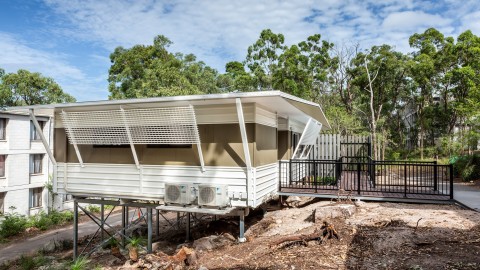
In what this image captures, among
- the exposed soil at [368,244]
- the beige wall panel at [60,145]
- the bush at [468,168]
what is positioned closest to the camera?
the exposed soil at [368,244]

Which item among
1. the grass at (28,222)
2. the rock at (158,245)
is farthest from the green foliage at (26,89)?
the rock at (158,245)

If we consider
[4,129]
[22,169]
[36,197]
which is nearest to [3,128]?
[4,129]

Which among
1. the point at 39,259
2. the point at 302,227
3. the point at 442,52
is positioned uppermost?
the point at 442,52

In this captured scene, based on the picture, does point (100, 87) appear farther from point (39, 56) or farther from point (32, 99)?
point (39, 56)

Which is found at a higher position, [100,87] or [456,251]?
[100,87]

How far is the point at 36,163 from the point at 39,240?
282 inches

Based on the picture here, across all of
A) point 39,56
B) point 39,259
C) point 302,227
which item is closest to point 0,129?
point 39,56

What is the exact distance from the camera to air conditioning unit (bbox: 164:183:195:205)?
7707 millimetres

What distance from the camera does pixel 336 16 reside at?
971 inches

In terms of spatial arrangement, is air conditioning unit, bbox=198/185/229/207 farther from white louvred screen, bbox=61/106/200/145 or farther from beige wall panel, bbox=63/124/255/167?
white louvred screen, bbox=61/106/200/145

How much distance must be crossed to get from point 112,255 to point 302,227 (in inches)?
226

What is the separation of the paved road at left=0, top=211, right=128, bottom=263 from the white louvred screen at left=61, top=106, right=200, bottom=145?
695 cm

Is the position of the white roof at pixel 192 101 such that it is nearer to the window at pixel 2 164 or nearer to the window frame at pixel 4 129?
the window frame at pixel 4 129

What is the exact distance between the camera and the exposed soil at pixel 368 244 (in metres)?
5.15
